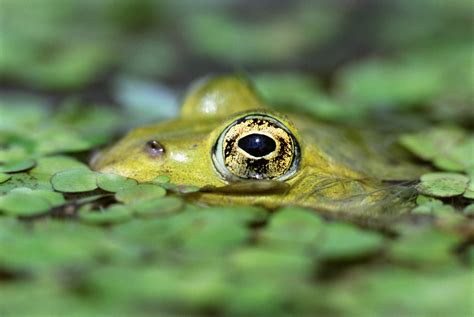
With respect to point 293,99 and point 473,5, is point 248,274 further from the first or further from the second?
point 473,5

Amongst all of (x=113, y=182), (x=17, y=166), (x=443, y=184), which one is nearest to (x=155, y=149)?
(x=113, y=182)

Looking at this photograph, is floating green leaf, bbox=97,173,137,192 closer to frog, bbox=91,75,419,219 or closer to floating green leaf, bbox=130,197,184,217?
frog, bbox=91,75,419,219

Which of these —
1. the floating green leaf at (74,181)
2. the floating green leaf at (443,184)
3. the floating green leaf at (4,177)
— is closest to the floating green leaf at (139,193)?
the floating green leaf at (74,181)

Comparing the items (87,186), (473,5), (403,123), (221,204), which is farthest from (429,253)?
(473,5)

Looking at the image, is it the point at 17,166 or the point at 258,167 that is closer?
the point at 258,167

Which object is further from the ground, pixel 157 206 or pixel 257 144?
pixel 257 144

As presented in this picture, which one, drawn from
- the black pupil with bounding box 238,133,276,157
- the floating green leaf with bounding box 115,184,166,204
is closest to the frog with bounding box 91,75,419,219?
the black pupil with bounding box 238,133,276,157

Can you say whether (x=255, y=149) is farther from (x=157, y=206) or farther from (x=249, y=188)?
(x=157, y=206)
